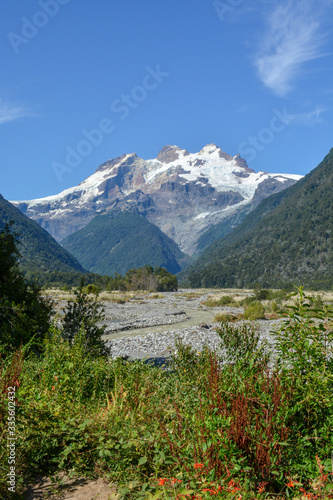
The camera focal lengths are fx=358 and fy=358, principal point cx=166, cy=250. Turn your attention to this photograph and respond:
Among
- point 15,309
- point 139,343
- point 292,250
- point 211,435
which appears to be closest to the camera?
point 211,435

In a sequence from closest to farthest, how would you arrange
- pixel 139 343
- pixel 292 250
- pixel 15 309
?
pixel 15 309, pixel 139 343, pixel 292 250

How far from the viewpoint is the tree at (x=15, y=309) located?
29.5 ft

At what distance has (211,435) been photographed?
154 inches

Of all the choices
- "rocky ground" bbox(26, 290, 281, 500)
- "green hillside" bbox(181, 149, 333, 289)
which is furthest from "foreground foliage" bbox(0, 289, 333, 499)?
"green hillside" bbox(181, 149, 333, 289)

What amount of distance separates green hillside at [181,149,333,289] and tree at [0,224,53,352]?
3999 inches

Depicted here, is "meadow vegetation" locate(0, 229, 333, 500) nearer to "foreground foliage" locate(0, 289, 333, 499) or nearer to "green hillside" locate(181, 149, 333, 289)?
"foreground foliage" locate(0, 289, 333, 499)

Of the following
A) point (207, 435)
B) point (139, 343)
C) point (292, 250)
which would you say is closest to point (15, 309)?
point (207, 435)

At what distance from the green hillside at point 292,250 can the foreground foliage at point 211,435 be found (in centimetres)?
10483

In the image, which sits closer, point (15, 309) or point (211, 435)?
point (211, 435)

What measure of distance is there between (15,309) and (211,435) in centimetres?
685

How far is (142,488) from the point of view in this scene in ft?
12.9

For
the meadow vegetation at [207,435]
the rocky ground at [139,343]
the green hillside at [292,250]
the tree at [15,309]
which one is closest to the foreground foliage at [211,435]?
the meadow vegetation at [207,435]

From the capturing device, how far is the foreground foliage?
3727 millimetres

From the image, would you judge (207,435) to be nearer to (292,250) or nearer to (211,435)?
(211,435)
